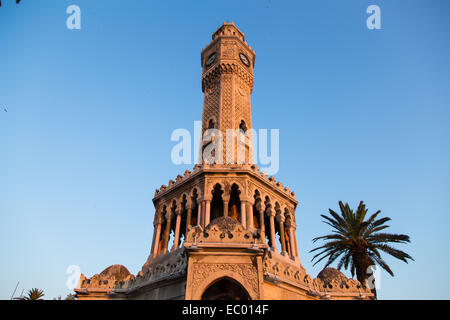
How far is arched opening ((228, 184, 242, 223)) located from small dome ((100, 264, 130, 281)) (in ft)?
22.3

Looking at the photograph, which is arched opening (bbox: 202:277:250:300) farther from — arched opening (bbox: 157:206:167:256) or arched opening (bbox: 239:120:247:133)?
arched opening (bbox: 239:120:247:133)

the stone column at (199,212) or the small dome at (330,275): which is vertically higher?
the stone column at (199,212)

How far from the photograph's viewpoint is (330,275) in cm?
1708

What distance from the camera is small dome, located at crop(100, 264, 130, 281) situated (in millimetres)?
17125

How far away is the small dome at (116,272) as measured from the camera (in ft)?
56.2

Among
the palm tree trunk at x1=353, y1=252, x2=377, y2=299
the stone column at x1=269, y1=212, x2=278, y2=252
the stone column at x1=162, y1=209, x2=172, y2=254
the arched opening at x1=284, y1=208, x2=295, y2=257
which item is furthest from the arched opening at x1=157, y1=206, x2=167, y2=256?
the palm tree trunk at x1=353, y1=252, x2=377, y2=299

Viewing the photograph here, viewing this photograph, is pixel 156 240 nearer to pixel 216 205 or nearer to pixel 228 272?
pixel 216 205

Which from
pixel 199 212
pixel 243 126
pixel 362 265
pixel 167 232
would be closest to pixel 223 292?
pixel 199 212

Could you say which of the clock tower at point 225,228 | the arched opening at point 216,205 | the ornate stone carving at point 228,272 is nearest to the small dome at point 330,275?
the clock tower at point 225,228

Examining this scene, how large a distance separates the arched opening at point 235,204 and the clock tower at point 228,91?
2469 mm

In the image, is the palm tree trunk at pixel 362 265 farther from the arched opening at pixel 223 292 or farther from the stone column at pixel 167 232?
the stone column at pixel 167 232

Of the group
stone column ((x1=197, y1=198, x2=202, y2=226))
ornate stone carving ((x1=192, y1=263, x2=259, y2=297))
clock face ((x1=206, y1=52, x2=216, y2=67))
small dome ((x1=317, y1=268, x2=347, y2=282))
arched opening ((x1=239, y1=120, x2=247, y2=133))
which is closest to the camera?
ornate stone carving ((x1=192, y1=263, x2=259, y2=297))

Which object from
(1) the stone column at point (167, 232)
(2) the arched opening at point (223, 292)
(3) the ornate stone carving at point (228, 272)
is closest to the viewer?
(3) the ornate stone carving at point (228, 272)
